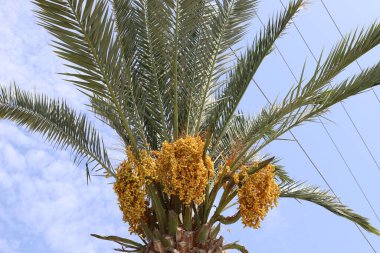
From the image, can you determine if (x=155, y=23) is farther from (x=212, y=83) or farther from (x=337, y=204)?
(x=337, y=204)

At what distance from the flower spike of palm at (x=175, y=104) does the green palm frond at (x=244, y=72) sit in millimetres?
12

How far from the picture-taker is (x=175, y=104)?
21.1 feet

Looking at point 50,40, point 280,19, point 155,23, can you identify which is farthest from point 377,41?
point 50,40

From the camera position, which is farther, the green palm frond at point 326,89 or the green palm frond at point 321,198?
the green palm frond at point 321,198

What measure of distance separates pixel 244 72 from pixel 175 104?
2.85ft

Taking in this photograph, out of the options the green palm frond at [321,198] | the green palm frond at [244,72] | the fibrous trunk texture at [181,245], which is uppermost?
the green palm frond at [244,72]

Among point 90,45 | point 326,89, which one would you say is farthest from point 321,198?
point 90,45

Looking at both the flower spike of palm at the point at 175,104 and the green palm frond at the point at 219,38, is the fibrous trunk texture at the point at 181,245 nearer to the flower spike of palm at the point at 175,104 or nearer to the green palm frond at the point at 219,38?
the flower spike of palm at the point at 175,104

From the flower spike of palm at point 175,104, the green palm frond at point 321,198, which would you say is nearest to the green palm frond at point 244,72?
the flower spike of palm at point 175,104

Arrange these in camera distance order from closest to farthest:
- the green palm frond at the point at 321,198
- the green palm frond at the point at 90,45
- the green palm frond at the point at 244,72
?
the green palm frond at the point at 90,45
the green palm frond at the point at 244,72
the green palm frond at the point at 321,198

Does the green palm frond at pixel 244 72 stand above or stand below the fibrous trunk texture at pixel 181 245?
above

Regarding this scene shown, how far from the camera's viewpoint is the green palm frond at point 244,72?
21.2ft

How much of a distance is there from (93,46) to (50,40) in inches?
15.3

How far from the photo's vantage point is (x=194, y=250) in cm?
591
